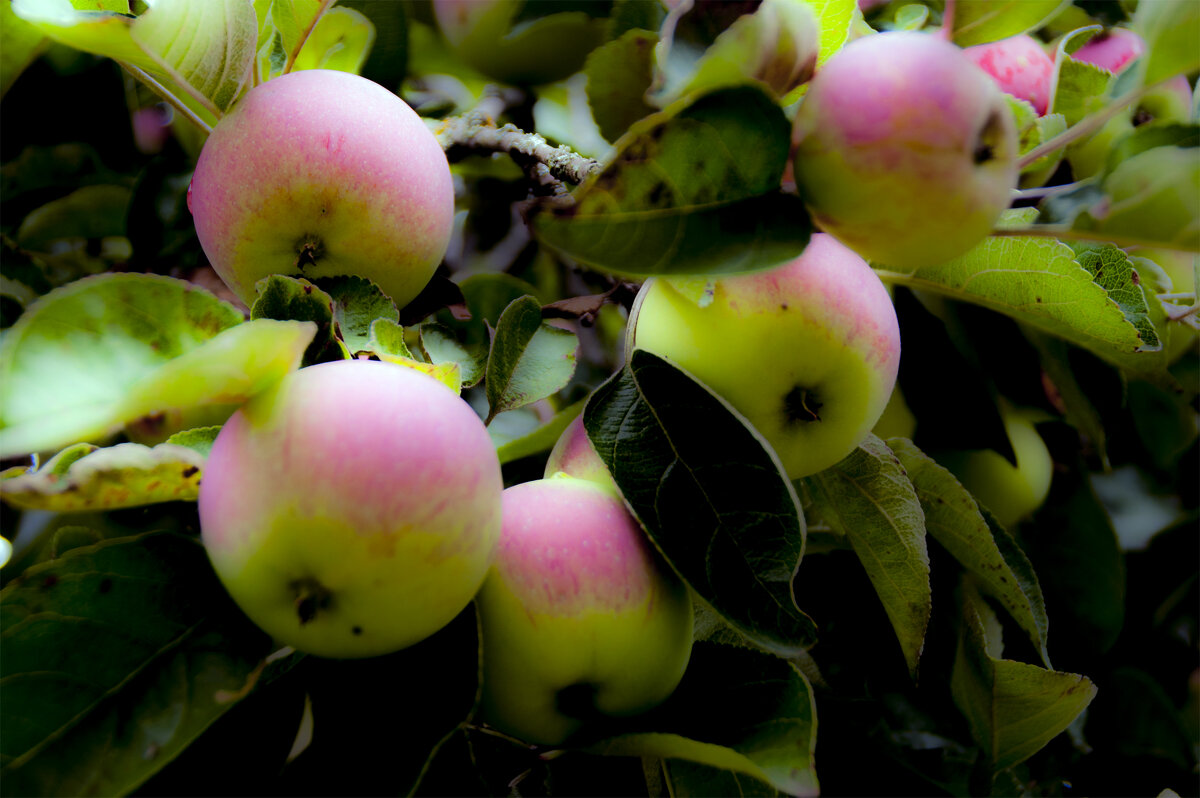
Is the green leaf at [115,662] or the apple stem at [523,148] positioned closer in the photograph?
the green leaf at [115,662]

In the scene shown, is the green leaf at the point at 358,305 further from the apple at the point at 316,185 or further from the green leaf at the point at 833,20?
the green leaf at the point at 833,20

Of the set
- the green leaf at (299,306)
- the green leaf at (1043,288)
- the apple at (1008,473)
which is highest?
the green leaf at (299,306)

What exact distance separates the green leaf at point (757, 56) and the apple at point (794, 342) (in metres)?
0.11

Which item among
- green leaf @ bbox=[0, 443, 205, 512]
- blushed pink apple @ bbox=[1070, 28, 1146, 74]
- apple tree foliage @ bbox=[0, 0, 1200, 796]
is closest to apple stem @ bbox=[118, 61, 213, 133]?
apple tree foliage @ bbox=[0, 0, 1200, 796]

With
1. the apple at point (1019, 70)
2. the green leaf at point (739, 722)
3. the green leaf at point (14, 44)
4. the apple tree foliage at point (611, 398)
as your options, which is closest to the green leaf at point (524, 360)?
the apple tree foliage at point (611, 398)

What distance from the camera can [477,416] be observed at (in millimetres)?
496

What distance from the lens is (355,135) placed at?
562mm

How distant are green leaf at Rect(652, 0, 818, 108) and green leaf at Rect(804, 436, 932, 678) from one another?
30 centimetres

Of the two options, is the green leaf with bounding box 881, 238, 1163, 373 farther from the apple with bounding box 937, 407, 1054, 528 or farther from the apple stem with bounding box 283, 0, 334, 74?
the apple stem with bounding box 283, 0, 334, 74

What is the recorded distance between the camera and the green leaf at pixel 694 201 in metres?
0.43

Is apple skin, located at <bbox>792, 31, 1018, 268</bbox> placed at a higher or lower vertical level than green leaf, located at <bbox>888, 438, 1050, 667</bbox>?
higher

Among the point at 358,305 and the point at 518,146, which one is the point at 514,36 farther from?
the point at 358,305

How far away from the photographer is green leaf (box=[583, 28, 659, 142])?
641 millimetres

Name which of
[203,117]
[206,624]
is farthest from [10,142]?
[206,624]
